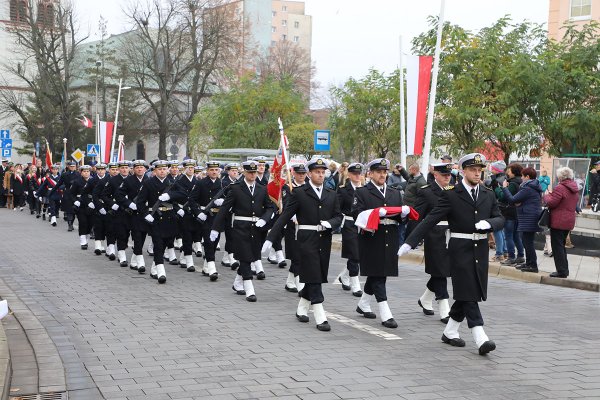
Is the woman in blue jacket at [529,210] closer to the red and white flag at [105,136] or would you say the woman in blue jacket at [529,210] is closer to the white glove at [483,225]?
Result: the white glove at [483,225]

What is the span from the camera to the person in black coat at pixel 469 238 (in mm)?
8328

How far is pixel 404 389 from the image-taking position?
6.89m

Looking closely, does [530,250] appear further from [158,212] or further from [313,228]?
[158,212]

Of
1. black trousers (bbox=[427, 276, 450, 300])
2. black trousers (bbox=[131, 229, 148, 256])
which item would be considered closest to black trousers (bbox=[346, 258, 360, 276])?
black trousers (bbox=[427, 276, 450, 300])

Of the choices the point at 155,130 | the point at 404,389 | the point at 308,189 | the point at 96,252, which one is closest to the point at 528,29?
the point at 96,252

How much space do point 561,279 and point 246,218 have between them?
5511 mm

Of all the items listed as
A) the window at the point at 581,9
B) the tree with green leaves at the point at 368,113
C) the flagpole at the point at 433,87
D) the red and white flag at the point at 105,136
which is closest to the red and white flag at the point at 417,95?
the flagpole at the point at 433,87

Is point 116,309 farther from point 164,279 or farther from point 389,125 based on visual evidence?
point 389,125

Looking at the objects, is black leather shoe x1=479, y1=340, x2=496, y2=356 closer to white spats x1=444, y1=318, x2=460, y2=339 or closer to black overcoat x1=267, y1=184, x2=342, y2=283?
white spats x1=444, y1=318, x2=460, y2=339

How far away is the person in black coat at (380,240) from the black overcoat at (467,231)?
117 centimetres

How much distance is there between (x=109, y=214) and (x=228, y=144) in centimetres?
3006

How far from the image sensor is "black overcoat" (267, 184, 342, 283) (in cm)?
970

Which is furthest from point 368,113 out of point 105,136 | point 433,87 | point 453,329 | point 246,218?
point 453,329

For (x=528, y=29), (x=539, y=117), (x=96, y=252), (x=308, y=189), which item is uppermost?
(x=528, y=29)
